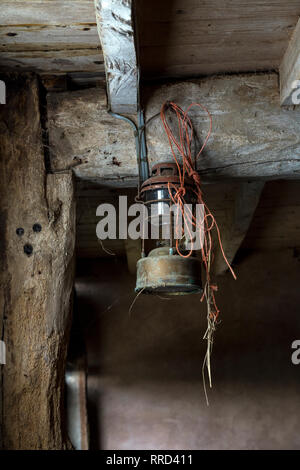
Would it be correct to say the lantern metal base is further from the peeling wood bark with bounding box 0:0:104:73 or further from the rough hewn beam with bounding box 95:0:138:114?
the peeling wood bark with bounding box 0:0:104:73

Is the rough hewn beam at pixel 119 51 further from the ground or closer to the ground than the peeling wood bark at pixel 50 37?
closer to the ground

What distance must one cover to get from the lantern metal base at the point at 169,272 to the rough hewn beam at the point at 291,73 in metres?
0.78

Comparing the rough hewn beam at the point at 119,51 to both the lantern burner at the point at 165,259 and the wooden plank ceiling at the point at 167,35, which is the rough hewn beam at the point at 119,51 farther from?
the lantern burner at the point at 165,259

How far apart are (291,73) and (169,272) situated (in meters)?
0.90

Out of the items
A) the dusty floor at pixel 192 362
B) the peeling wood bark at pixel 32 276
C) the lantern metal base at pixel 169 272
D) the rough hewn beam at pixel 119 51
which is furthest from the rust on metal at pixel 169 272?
the dusty floor at pixel 192 362

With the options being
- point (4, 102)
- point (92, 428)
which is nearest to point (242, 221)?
point (4, 102)

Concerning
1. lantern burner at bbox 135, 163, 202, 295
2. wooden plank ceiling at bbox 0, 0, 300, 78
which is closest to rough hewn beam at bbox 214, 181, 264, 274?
wooden plank ceiling at bbox 0, 0, 300, 78

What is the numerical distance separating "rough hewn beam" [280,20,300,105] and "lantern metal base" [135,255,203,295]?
0.78m

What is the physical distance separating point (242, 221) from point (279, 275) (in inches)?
62.1

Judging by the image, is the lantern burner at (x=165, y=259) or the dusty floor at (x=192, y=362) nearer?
the lantern burner at (x=165, y=259)

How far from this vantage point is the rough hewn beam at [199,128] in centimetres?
194

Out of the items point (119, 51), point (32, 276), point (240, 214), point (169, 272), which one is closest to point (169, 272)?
point (169, 272)

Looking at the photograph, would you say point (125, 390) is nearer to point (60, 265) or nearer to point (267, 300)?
point (267, 300)

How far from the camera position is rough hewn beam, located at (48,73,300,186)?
1936 millimetres
